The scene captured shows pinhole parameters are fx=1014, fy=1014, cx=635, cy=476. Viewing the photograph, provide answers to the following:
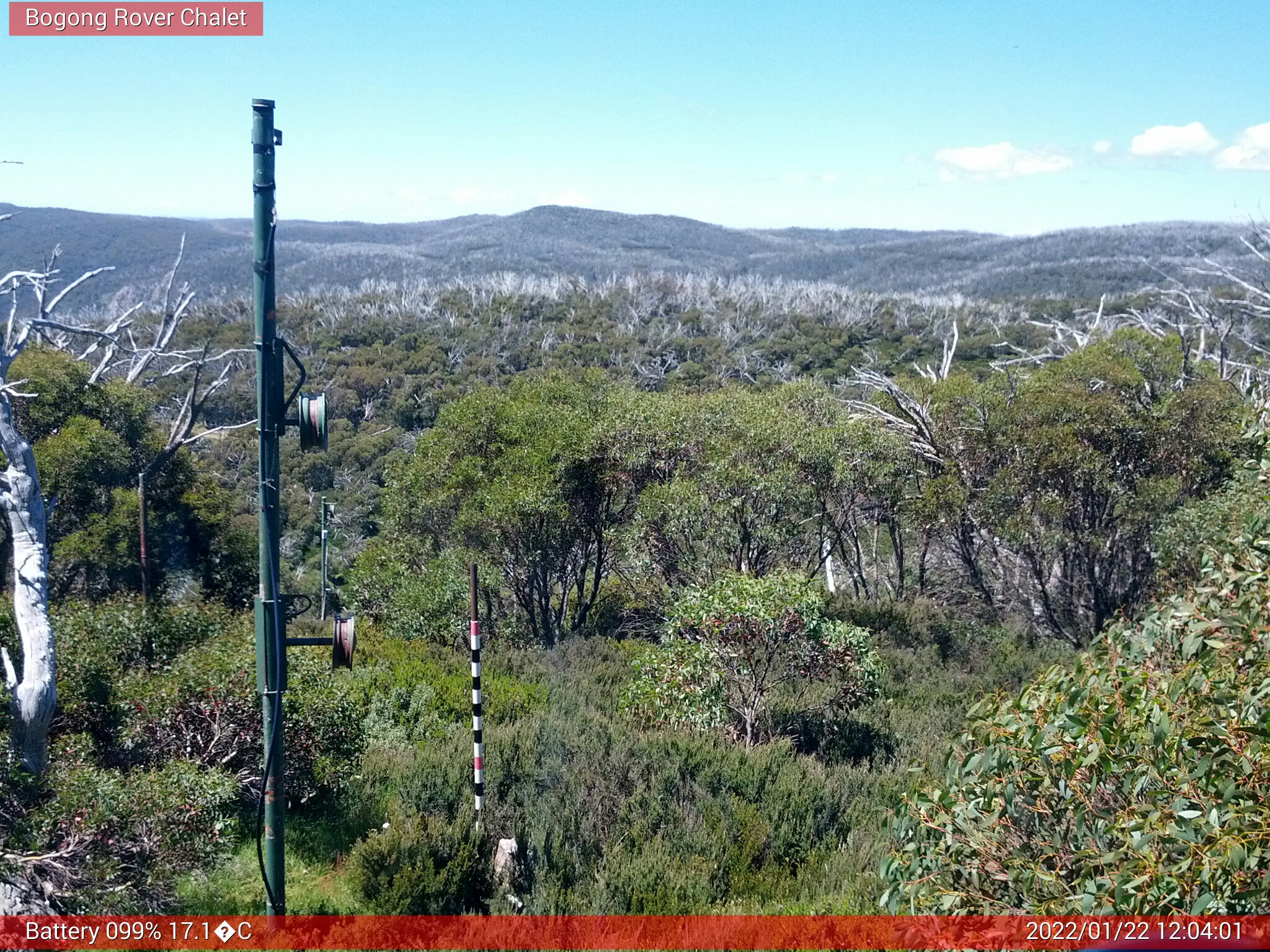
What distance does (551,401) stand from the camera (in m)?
13.8

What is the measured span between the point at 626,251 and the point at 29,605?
81.6 metres

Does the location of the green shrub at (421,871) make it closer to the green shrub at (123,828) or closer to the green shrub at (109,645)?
the green shrub at (123,828)

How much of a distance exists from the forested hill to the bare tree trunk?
24.4m

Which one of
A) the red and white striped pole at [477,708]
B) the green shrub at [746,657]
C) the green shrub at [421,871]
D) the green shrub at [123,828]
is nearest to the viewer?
the green shrub at [123,828]

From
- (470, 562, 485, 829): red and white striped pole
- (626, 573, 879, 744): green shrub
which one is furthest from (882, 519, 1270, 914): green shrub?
(626, 573, 879, 744): green shrub

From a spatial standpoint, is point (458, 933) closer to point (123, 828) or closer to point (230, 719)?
point (123, 828)

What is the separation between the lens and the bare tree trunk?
605 centimetres

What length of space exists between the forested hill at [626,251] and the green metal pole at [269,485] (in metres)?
26.9

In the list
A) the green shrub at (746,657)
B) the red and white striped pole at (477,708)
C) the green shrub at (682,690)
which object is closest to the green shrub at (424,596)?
the green shrub at (682,690)

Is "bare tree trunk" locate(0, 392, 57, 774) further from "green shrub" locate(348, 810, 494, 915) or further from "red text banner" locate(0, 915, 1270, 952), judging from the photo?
"green shrub" locate(348, 810, 494, 915)

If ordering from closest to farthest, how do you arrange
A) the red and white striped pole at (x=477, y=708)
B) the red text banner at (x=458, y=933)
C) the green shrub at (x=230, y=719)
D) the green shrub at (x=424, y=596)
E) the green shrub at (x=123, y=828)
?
the red text banner at (x=458, y=933) < the green shrub at (x=123, y=828) < the red and white striped pole at (x=477, y=708) < the green shrub at (x=230, y=719) < the green shrub at (x=424, y=596)

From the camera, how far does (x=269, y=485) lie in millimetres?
4535

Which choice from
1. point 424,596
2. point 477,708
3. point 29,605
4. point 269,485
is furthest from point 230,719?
point 424,596

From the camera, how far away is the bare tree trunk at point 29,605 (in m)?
6.05
